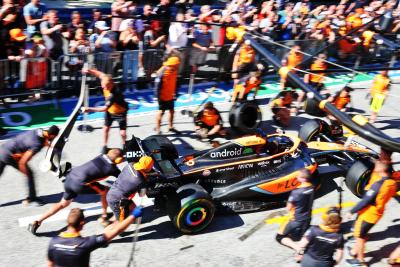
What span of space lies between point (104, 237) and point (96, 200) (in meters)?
2.95

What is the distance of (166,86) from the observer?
35.2 feet

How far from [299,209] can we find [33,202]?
4270 mm

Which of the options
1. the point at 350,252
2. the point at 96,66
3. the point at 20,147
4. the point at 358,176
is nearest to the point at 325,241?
the point at 350,252

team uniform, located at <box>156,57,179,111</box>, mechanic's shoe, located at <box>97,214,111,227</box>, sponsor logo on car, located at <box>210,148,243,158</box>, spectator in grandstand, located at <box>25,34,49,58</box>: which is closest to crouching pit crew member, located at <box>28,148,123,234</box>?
mechanic's shoe, located at <box>97,214,111,227</box>

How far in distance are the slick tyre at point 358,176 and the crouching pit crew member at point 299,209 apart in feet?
5.85

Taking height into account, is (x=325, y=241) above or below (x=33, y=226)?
above

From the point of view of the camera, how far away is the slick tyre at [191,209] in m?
7.58

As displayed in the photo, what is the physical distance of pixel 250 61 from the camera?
43.3ft

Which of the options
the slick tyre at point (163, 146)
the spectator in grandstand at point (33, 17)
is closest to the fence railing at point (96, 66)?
the spectator in grandstand at point (33, 17)

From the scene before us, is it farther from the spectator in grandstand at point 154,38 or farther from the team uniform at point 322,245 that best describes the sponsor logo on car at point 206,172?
the spectator in grandstand at point 154,38

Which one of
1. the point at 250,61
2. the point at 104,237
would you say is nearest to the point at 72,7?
the point at 250,61

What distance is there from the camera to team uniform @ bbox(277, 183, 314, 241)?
7.25 m

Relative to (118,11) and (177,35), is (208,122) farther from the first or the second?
(118,11)

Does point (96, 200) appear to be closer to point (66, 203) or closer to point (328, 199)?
point (66, 203)
